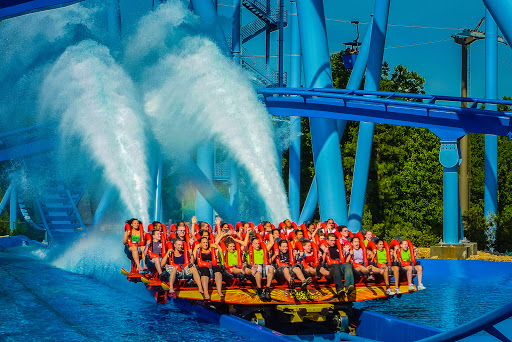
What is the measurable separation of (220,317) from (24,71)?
46.2ft

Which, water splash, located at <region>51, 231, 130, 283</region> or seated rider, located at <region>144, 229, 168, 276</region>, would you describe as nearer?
seated rider, located at <region>144, 229, 168, 276</region>

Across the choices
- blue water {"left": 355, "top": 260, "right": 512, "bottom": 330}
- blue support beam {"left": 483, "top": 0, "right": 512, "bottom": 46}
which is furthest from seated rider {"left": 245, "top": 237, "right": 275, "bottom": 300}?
blue support beam {"left": 483, "top": 0, "right": 512, "bottom": 46}

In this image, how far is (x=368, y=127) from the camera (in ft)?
67.6

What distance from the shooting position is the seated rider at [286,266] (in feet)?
33.5

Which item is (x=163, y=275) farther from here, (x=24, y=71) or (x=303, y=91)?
(x=24, y=71)

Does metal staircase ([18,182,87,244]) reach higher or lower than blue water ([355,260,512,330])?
higher

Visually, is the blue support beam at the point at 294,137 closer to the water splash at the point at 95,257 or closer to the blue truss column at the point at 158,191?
the blue truss column at the point at 158,191

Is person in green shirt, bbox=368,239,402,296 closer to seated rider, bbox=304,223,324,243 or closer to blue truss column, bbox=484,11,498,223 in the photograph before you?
seated rider, bbox=304,223,324,243

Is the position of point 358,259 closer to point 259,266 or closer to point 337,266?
point 337,266

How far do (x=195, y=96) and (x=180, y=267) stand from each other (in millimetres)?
9258

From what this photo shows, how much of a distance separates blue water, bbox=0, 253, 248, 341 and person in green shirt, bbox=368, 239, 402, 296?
2.56m

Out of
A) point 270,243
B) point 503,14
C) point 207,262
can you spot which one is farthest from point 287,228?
point 503,14

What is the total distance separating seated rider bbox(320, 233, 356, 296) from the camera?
1029cm

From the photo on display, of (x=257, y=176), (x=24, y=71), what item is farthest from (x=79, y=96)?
(x=257, y=176)
